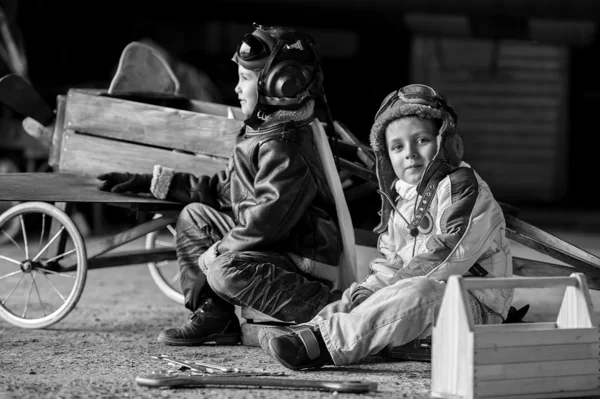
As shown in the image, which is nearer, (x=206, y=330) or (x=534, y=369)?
(x=534, y=369)

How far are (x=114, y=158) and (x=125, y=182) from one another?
467mm

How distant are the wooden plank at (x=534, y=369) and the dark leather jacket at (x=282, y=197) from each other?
1310 millimetres

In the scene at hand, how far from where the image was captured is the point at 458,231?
3.62 metres

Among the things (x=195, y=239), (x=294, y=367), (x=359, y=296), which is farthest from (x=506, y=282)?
(x=195, y=239)

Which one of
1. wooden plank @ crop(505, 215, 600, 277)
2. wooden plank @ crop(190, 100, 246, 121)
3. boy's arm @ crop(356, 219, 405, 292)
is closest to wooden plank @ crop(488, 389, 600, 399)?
boy's arm @ crop(356, 219, 405, 292)

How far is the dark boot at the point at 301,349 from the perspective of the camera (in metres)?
3.62

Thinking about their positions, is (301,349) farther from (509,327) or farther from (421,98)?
(421,98)

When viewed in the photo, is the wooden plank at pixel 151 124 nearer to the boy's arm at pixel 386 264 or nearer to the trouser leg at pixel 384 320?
the boy's arm at pixel 386 264

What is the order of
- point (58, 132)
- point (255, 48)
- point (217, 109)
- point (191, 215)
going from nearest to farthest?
1. point (255, 48)
2. point (191, 215)
3. point (58, 132)
4. point (217, 109)

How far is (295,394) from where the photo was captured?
3.29 meters

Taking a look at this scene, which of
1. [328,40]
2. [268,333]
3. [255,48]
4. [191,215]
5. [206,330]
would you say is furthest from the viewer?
[328,40]

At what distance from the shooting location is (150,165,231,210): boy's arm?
460 centimetres

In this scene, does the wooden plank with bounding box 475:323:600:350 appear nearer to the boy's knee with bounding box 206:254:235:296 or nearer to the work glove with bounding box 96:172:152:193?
the boy's knee with bounding box 206:254:235:296

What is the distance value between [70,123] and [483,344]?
2943mm
